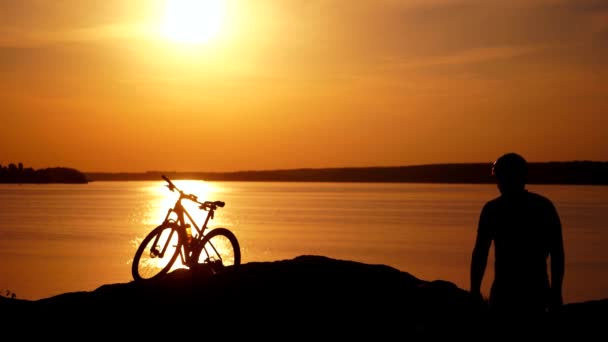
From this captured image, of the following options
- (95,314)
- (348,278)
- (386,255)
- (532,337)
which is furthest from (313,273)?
(386,255)

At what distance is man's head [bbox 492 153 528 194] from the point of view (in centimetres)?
570

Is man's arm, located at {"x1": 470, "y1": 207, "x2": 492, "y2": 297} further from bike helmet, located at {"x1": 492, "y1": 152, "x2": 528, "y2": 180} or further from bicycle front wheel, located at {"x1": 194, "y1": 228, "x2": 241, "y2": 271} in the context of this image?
bicycle front wheel, located at {"x1": 194, "y1": 228, "x2": 241, "y2": 271}

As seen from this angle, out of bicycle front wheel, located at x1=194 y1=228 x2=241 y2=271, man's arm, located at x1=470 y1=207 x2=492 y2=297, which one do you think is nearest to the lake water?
bicycle front wheel, located at x1=194 y1=228 x2=241 y2=271

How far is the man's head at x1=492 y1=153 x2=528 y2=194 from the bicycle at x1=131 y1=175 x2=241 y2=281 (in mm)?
7637

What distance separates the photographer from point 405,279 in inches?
454

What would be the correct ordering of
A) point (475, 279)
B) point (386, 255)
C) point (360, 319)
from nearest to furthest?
1. point (475, 279)
2. point (360, 319)
3. point (386, 255)

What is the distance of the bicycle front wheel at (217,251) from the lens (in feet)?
43.2

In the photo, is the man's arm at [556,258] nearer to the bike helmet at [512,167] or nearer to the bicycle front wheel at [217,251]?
the bike helmet at [512,167]

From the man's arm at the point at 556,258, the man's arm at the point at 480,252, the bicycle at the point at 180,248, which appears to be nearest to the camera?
the man's arm at the point at 556,258

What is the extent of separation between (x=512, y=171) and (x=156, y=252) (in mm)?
8347

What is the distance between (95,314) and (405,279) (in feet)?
14.4

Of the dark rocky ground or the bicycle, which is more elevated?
the bicycle

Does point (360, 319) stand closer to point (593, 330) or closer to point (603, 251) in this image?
point (593, 330)

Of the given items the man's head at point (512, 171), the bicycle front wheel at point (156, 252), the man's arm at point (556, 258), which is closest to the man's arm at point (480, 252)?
the man's head at point (512, 171)
